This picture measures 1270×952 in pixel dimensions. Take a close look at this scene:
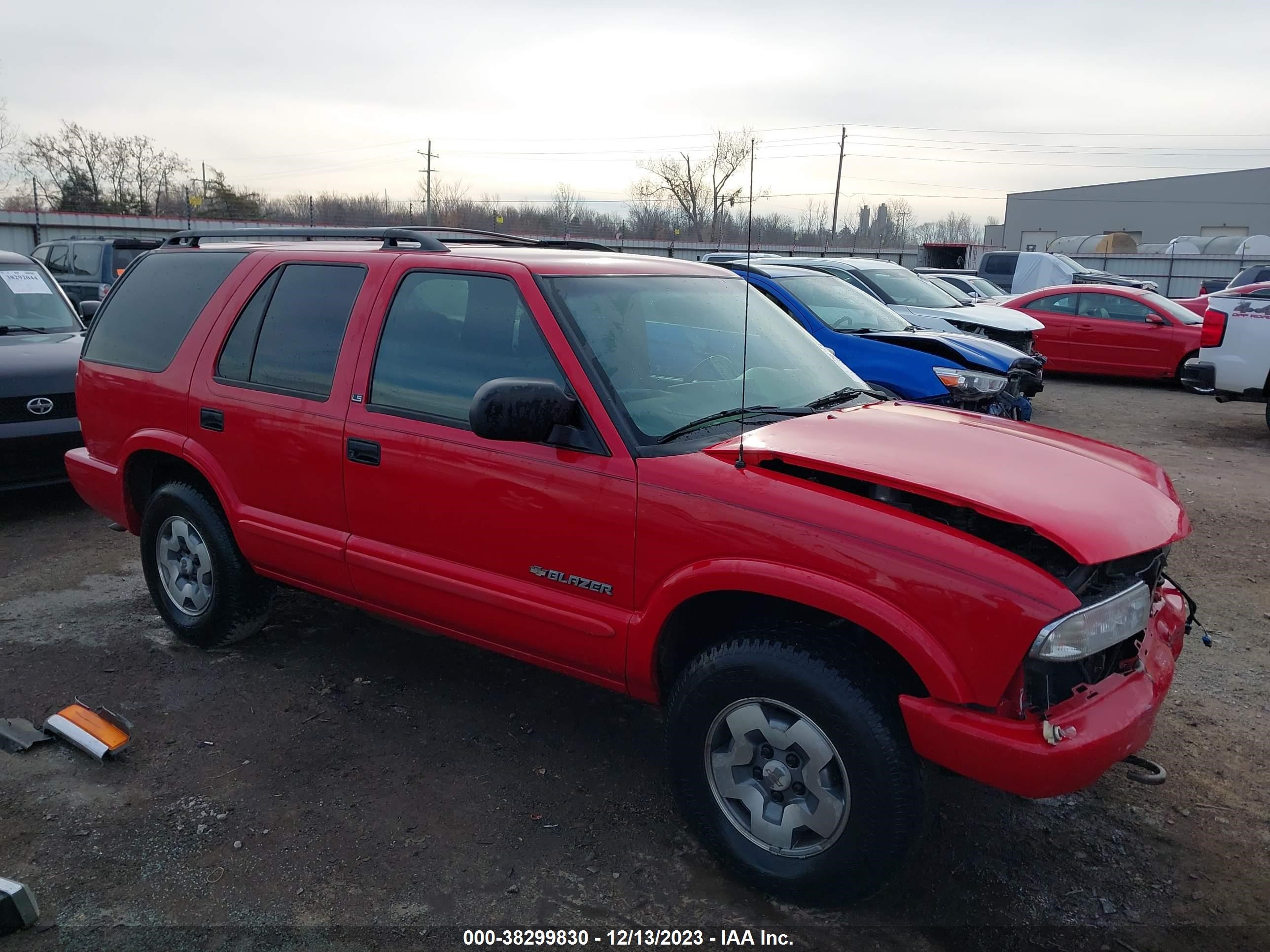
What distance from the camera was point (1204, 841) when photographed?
314 cm

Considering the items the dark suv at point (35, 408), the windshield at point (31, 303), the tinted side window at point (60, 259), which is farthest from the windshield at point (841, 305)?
the tinted side window at point (60, 259)

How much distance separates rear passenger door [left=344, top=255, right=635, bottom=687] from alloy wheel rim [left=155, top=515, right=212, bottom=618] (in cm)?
115

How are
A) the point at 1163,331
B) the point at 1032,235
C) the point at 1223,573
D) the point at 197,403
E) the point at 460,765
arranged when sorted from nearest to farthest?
the point at 460,765, the point at 197,403, the point at 1223,573, the point at 1163,331, the point at 1032,235

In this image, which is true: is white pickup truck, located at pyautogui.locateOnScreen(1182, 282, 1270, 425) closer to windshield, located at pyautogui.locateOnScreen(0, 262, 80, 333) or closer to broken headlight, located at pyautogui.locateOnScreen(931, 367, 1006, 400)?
broken headlight, located at pyautogui.locateOnScreen(931, 367, 1006, 400)

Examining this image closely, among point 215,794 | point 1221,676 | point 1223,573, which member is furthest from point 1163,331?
point 215,794

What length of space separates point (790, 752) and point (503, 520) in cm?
122

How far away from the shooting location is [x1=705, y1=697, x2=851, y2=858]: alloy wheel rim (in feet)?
8.66

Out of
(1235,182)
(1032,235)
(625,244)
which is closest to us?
(625,244)

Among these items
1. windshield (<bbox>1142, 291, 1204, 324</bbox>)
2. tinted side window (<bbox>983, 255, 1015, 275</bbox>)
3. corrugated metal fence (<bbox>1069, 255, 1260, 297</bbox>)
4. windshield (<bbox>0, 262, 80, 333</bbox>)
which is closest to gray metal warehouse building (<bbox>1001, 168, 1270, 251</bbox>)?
corrugated metal fence (<bbox>1069, 255, 1260, 297</bbox>)

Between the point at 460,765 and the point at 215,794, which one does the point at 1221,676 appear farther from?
the point at 215,794

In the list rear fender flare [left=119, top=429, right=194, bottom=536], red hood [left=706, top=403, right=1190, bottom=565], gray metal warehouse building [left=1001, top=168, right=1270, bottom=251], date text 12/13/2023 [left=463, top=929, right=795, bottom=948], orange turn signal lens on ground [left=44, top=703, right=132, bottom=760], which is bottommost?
date text 12/13/2023 [left=463, top=929, right=795, bottom=948]

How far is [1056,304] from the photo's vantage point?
49.8 feet

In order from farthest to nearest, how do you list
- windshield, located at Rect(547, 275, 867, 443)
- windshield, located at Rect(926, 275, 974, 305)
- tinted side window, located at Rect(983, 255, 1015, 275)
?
1. tinted side window, located at Rect(983, 255, 1015, 275)
2. windshield, located at Rect(926, 275, 974, 305)
3. windshield, located at Rect(547, 275, 867, 443)

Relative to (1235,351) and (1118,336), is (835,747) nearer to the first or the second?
(1235,351)
